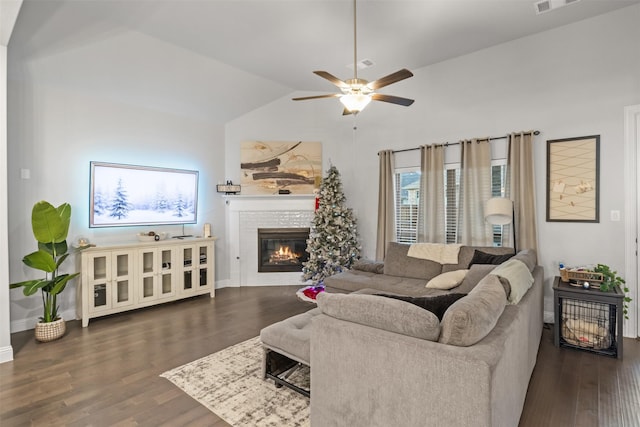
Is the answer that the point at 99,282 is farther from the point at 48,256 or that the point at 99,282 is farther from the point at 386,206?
the point at 386,206

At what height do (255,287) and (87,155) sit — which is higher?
(87,155)

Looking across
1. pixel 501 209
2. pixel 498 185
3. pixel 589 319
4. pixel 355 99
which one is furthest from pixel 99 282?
pixel 589 319

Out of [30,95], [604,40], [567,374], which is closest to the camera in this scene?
[567,374]

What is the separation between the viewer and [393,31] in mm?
3818

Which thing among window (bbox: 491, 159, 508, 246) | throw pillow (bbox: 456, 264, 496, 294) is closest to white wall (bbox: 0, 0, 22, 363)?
throw pillow (bbox: 456, 264, 496, 294)

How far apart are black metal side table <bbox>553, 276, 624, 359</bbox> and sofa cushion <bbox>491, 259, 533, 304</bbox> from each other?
101 cm

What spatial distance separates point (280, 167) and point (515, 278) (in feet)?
14.8

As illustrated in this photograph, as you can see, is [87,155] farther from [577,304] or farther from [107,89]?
[577,304]

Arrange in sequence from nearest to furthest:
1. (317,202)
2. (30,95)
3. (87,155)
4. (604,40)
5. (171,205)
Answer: (604,40) → (30,95) → (87,155) → (171,205) → (317,202)

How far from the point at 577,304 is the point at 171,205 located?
217 inches

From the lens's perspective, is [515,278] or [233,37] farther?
[233,37]

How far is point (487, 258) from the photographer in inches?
153

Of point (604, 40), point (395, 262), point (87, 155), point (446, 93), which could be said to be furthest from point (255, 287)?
point (604, 40)

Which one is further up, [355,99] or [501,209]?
[355,99]
